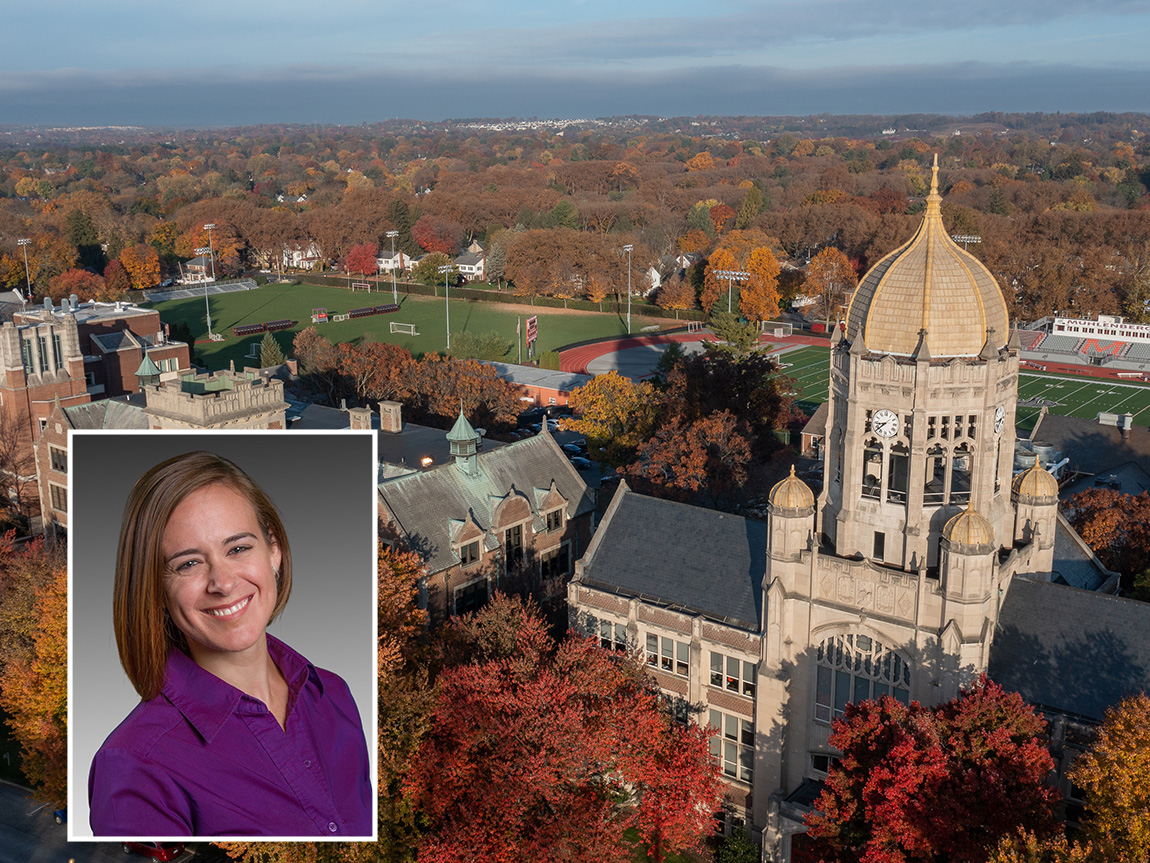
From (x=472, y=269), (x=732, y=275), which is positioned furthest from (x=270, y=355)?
(x=472, y=269)

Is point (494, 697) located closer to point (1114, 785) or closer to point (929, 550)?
point (929, 550)

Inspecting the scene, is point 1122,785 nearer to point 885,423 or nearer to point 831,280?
point 885,423

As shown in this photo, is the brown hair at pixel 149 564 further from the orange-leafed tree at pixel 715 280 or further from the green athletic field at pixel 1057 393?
the orange-leafed tree at pixel 715 280

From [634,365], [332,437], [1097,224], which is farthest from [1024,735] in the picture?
[1097,224]

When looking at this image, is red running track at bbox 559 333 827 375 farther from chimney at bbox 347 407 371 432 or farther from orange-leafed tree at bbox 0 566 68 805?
orange-leafed tree at bbox 0 566 68 805

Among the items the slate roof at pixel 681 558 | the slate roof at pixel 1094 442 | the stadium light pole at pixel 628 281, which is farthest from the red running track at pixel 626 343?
the slate roof at pixel 681 558

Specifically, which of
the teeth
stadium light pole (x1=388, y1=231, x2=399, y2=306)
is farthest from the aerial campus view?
stadium light pole (x1=388, y1=231, x2=399, y2=306)
